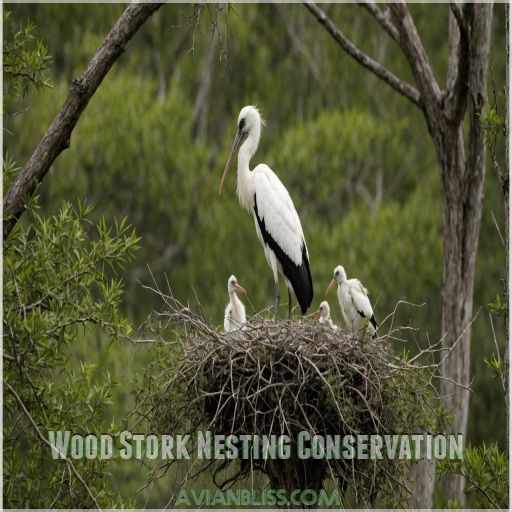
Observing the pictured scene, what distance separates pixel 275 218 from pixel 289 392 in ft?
8.73

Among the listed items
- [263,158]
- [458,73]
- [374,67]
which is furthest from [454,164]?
[263,158]

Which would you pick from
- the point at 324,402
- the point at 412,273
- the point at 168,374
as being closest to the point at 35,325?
the point at 168,374

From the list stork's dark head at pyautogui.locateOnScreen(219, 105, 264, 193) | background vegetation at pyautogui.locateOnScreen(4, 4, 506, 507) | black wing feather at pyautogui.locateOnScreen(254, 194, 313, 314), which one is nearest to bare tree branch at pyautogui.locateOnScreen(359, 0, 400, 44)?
stork's dark head at pyautogui.locateOnScreen(219, 105, 264, 193)

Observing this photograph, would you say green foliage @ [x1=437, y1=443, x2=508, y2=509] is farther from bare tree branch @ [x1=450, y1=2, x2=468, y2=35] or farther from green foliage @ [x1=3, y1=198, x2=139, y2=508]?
bare tree branch @ [x1=450, y1=2, x2=468, y2=35]

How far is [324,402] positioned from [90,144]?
1779cm

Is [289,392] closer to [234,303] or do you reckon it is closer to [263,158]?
[234,303]

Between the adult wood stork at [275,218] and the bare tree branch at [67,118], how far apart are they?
2168 mm

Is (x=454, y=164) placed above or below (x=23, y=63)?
below

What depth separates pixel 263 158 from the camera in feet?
86.5

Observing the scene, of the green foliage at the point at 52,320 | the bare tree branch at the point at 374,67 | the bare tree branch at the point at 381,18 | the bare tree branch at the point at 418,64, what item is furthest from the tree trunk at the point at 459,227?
the green foliage at the point at 52,320

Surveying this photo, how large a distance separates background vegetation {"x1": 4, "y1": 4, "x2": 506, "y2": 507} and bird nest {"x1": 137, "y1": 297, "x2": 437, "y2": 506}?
13.1 meters

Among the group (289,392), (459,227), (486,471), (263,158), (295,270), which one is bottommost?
(486,471)

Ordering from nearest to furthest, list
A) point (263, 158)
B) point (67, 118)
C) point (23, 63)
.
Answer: point (67, 118) → point (23, 63) → point (263, 158)

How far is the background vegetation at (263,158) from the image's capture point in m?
23.9
